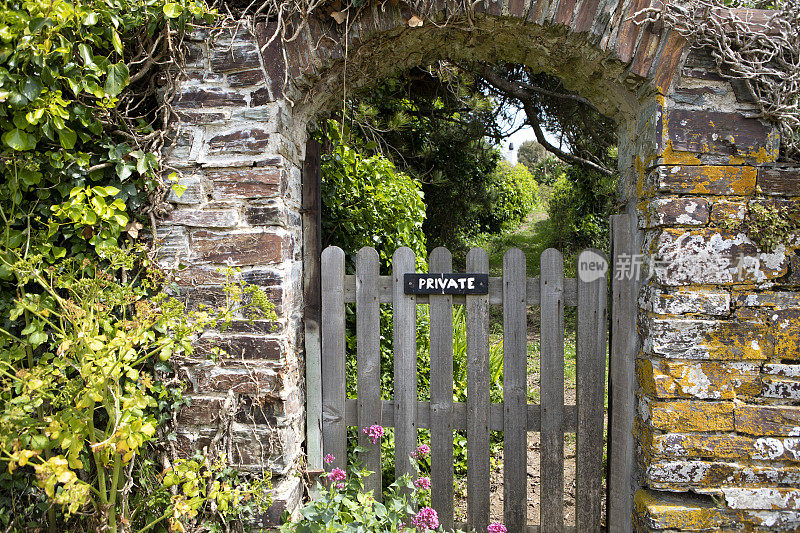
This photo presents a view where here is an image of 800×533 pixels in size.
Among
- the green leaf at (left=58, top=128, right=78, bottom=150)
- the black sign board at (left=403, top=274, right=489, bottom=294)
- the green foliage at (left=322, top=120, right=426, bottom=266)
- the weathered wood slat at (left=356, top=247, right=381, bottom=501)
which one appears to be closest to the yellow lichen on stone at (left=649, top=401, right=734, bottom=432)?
the black sign board at (left=403, top=274, right=489, bottom=294)

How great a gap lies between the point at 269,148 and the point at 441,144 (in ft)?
16.1

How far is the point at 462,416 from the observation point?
2.56m

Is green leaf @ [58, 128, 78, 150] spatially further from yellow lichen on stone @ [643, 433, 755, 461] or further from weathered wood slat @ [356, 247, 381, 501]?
yellow lichen on stone @ [643, 433, 755, 461]

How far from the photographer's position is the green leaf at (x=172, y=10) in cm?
202

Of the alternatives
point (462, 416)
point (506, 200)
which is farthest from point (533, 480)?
point (506, 200)

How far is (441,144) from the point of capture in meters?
6.87

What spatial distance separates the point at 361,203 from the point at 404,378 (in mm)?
1518

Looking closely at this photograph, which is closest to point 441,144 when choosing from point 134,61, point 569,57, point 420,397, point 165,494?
point 420,397

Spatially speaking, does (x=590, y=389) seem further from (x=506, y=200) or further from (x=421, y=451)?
(x=506, y=200)

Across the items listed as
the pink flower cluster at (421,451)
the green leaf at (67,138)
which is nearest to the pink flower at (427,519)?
the pink flower cluster at (421,451)

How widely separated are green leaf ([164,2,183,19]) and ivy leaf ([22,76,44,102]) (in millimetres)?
570

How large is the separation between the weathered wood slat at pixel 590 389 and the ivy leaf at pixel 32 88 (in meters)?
2.46

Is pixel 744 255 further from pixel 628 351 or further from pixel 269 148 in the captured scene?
pixel 269 148

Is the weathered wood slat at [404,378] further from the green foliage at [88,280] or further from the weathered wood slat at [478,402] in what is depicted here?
the green foliage at [88,280]
